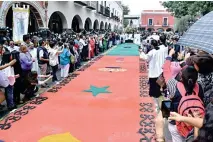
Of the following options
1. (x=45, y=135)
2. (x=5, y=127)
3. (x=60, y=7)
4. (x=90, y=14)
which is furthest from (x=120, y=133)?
(x=90, y=14)

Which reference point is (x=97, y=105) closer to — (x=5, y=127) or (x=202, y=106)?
(x=5, y=127)

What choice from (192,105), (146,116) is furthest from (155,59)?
(192,105)

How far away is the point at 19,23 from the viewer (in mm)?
7582

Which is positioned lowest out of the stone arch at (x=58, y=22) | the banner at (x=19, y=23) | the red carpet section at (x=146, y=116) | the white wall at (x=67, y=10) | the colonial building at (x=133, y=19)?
the red carpet section at (x=146, y=116)

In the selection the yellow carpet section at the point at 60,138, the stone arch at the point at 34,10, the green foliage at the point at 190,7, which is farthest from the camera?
the green foliage at the point at 190,7

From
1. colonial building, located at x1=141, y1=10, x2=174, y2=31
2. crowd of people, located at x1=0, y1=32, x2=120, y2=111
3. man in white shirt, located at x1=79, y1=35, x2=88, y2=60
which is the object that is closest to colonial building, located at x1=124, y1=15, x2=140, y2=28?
colonial building, located at x1=141, y1=10, x2=174, y2=31

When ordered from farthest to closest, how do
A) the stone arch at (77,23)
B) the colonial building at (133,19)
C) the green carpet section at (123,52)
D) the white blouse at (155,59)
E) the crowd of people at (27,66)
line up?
the colonial building at (133,19) → the stone arch at (77,23) → the green carpet section at (123,52) → the white blouse at (155,59) → the crowd of people at (27,66)

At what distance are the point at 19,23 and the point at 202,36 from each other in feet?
19.8

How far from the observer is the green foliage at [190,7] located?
10.9m

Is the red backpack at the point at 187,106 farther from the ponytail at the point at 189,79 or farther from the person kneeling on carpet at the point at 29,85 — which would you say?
the person kneeling on carpet at the point at 29,85

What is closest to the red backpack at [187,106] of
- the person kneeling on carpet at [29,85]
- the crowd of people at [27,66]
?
the crowd of people at [27,66]

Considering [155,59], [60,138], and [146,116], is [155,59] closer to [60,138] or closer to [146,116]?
[146,116]

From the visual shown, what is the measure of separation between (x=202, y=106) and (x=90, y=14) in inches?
829

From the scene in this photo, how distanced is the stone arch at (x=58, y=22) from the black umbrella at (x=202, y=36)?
1390 centimetres
